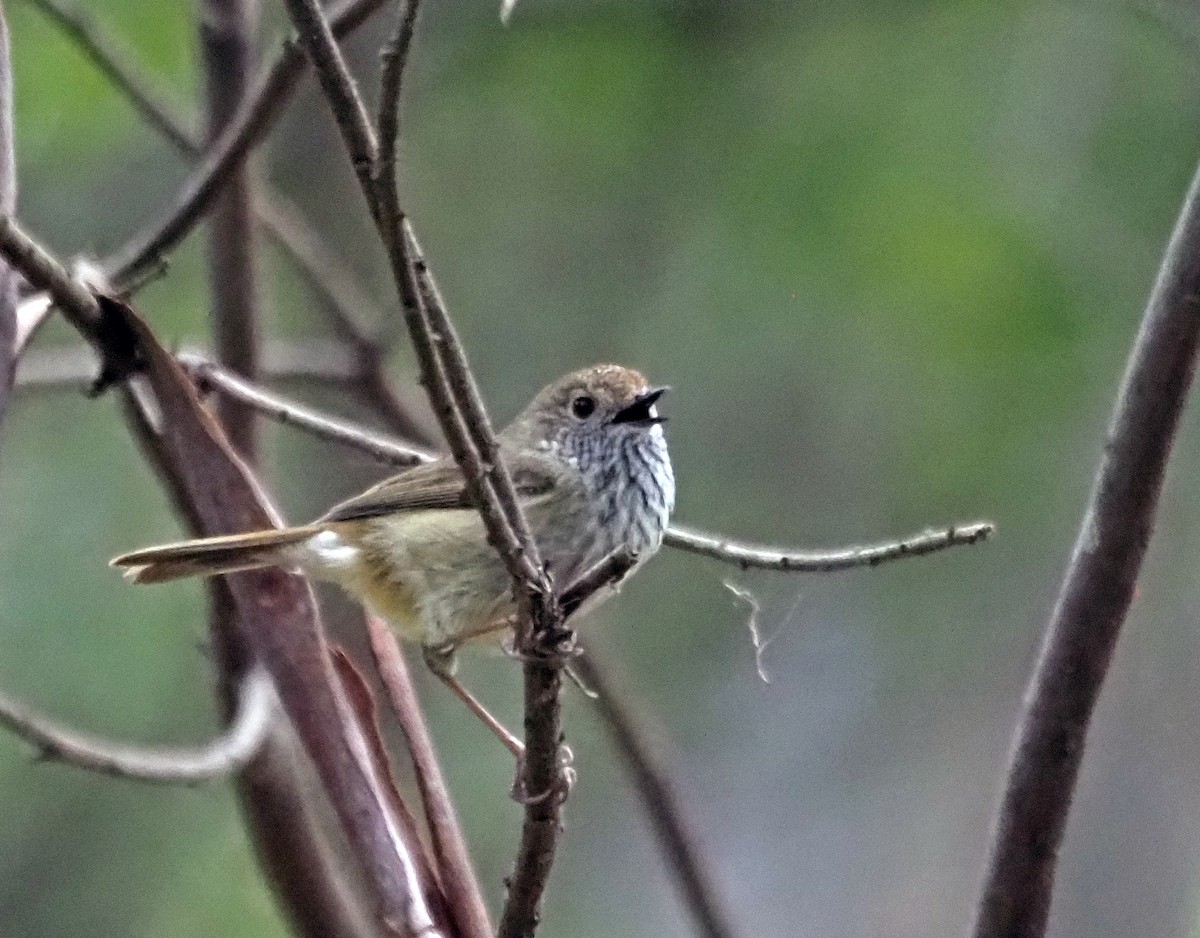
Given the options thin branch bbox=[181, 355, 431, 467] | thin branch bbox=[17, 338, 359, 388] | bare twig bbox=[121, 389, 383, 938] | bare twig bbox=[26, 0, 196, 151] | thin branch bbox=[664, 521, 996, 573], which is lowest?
bare twig bbox=[121, 389, 383, 938]

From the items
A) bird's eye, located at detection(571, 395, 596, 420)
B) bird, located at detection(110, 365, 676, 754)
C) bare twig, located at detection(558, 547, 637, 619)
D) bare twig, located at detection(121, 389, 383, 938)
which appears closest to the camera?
bare twig, located at detection(558, 547, 637, 619)

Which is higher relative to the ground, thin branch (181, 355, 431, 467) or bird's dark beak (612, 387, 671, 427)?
A: bird's dark beak (612, 387, 671, 427)

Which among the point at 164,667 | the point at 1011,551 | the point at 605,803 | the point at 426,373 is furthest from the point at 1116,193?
the point at 426,373

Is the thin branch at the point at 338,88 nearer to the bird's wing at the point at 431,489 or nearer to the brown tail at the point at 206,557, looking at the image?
the brown tail at the point at 206,557

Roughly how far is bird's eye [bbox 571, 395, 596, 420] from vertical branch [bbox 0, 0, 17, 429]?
1.80 metres

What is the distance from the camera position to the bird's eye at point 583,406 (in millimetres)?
4438

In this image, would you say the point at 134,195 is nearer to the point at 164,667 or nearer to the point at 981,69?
the point at 164,667

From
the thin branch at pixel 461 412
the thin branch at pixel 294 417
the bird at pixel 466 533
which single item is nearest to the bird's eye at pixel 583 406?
the bird at pixel 466 533

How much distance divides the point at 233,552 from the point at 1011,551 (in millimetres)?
4319

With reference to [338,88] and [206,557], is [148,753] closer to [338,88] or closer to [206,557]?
[206,557]

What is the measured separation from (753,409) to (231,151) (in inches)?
162

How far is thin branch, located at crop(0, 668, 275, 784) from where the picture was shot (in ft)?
8.18

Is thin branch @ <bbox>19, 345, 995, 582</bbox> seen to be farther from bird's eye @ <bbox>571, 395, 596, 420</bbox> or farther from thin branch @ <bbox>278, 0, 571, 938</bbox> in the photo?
bird's eye @ <bbox>571, 395, 596, 420</bbox>

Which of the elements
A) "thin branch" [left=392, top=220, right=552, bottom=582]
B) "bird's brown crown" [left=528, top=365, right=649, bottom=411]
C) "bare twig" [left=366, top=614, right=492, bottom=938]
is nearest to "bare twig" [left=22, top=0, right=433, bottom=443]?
"bird's brown crown" [left=528, top=365, right=649, bottom=411]
